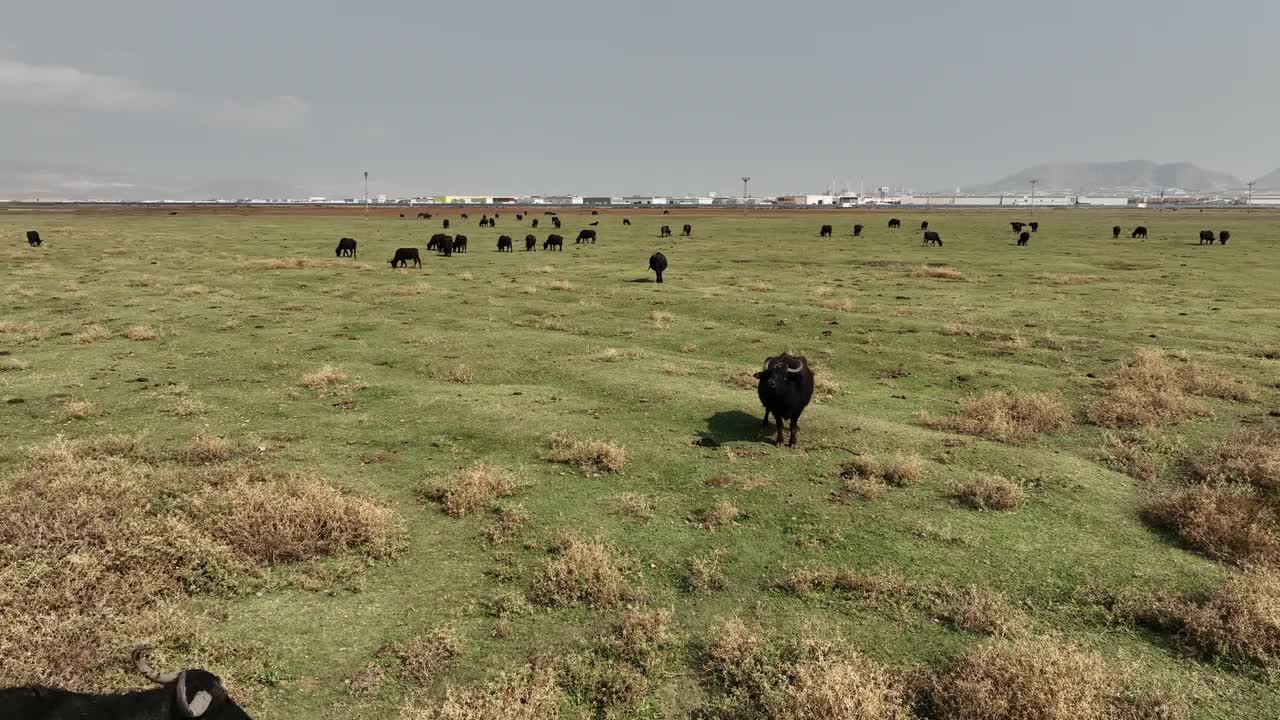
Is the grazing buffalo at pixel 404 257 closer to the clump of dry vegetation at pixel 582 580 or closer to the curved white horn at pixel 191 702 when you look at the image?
the clump of dry vegetation at pixel 582 580

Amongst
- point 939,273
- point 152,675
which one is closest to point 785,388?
point 152,675

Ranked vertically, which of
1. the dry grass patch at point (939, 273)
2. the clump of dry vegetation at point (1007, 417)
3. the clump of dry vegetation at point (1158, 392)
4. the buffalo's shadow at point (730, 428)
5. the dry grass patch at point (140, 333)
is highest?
the dry grass patch at point (939, 273)

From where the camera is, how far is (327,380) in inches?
533

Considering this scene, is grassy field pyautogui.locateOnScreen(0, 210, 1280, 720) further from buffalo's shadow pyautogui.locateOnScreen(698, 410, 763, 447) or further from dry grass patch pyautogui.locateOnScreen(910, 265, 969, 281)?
dry grass patch pyautogui.locateOnScreen(910, 265, 969, 281)

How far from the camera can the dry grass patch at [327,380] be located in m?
13.2

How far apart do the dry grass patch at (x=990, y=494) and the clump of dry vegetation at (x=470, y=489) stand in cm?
587

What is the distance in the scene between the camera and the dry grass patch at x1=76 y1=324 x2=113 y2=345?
17062mm

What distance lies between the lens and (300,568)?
22.1 feet

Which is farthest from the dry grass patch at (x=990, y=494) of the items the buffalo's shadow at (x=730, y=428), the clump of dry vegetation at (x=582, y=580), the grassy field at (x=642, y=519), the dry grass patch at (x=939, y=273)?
the dry grass patch at (x=939, y=273)

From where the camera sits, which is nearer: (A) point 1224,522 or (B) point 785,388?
(A) point 1224,522

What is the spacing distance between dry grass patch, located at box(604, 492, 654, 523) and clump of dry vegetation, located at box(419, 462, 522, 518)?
1.36m

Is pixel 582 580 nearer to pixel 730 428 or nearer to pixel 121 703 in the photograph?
pixel 121 703

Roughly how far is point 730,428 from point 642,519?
3.61m

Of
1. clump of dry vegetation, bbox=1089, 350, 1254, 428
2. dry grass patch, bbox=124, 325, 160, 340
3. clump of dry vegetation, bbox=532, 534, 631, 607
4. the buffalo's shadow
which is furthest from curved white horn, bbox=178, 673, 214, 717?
dry grass patch, bbox=124, 325, 160, 340
